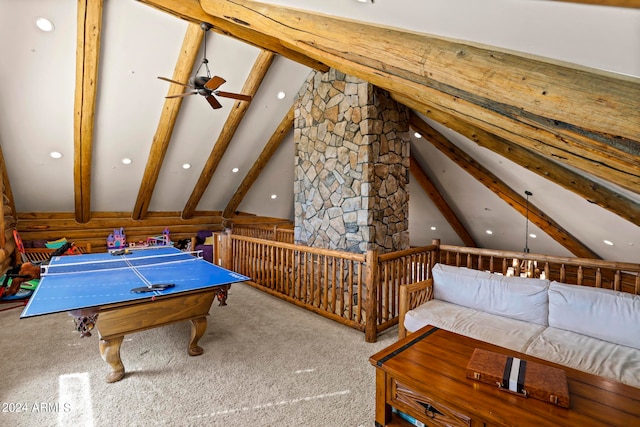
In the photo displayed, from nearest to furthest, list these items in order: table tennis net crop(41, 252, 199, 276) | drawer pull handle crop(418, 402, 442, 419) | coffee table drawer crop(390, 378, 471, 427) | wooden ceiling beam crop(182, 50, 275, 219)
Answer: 1. coffee table drawer crop(390, 378, 471, 427)
2. drawer pull handle crop(418, 402, 442, 419)
3. table tennis net crop(41, 252, 199, 276)
4. wooden ceiling beam crop(182, 50, 275, 219)

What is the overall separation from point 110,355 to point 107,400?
380 millimetres

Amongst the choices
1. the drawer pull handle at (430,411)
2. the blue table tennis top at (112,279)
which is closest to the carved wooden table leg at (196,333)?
the blue table tennis top at (112,279)

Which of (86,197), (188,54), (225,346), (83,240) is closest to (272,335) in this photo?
(225,346)

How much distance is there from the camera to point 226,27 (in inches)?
183

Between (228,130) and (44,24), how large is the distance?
309 centimetres

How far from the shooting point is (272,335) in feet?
12.6

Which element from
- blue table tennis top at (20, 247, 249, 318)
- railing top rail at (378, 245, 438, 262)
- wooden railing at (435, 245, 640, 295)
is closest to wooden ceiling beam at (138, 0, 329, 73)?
blue table tennis top at (20, 247, 249, 318)

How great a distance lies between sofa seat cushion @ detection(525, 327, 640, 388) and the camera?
2.15 meters

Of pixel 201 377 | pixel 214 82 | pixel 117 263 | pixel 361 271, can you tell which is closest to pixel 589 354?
pixel 361 271

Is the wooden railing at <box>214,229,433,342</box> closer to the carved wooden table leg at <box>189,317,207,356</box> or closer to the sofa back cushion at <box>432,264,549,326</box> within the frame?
the sofa back cushion at <box>432,264,549,326</box>

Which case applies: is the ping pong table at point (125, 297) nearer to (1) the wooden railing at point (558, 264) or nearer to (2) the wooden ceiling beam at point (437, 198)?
(1) the wooden railing at point (558, 264)

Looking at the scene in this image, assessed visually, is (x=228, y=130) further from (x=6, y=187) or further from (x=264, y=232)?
(x=6, y=187)

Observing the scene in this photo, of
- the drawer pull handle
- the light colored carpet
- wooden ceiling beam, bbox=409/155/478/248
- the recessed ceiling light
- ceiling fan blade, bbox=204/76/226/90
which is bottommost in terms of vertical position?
the light colored carpet

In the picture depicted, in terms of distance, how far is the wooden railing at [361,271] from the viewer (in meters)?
3.70
